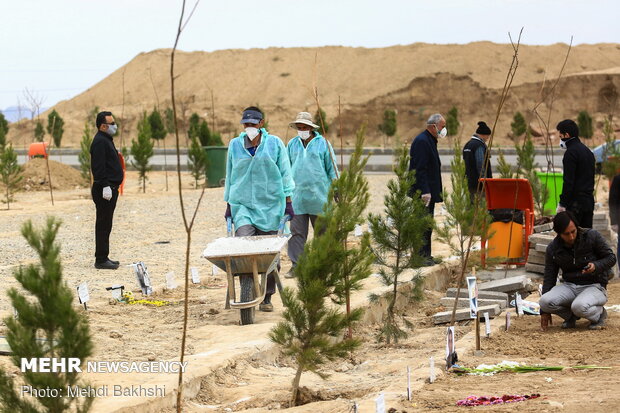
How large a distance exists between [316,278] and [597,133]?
160ft

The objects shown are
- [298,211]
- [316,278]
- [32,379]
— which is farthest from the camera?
[298,211]

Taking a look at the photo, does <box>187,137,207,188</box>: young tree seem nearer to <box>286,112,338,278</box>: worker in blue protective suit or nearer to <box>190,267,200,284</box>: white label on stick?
<box>190,267,200,284</box>: white label on stick

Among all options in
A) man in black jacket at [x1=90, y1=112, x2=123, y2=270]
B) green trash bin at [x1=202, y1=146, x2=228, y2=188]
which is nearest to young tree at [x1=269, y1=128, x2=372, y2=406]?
man in black jacket at [x1=90, y1=112, x2=123, y2=270]

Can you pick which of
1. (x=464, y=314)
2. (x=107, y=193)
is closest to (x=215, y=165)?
(x=107, y=193)

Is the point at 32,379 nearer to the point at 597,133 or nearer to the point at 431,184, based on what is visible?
the point at 431,184

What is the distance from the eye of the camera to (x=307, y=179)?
9398 mm

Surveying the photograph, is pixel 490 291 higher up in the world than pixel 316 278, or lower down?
lower down

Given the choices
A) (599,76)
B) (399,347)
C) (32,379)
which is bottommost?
(399,347)

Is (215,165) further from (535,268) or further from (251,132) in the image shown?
(251,132)

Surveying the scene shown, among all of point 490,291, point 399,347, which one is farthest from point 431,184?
point 399,347

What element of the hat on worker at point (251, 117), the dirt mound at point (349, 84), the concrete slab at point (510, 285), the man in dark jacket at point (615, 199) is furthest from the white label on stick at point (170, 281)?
the dirt mound at point (349, 84)

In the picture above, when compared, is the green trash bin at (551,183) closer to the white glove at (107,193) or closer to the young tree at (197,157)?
the white glove at (107,193)

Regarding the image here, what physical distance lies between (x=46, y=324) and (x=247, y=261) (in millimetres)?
3575

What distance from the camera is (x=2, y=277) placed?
9.41 metres
